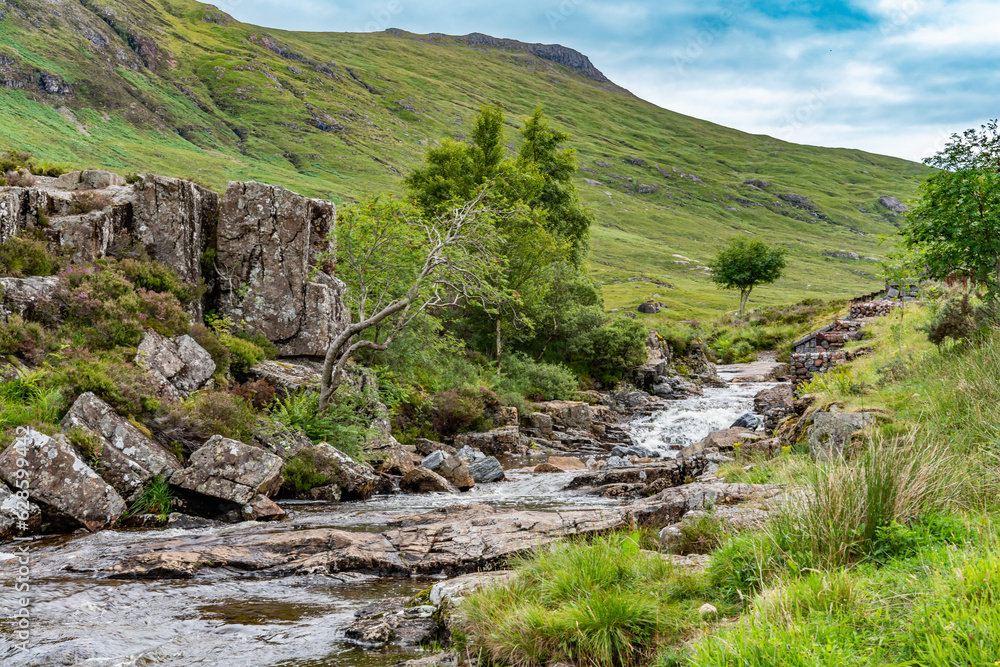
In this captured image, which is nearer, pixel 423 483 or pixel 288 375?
pixel 423 483

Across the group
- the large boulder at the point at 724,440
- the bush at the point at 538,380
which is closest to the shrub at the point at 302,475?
the large boulder at the point at 724,440

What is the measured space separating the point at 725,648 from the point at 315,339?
18736 millimetres

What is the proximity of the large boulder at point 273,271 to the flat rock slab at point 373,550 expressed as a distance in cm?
1118

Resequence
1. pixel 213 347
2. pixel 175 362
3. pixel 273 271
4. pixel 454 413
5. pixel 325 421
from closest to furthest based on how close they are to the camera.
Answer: pixel 175 362, pixel 325 421, pixel 213 347, pixel 273 271, pixel 454 413

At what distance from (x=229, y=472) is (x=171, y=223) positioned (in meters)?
9.93

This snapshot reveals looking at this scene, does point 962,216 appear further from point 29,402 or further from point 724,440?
point 29,402

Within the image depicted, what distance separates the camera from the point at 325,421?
57.6 feet

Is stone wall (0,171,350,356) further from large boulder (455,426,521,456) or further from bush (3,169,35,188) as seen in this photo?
large boulder (455,426,521,456)

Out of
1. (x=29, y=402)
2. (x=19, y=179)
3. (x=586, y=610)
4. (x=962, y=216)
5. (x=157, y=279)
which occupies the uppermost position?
(x=962, y=216)

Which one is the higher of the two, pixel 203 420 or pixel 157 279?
pixel 157 279

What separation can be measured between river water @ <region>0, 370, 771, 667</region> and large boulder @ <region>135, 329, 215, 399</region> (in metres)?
5.07

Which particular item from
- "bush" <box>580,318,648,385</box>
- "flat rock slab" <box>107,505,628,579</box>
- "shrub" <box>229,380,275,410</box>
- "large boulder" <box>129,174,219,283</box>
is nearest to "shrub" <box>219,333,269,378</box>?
"shrub" <box>229,380,275,410</box>

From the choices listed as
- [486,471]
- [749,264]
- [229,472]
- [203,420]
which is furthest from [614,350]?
[749,264]

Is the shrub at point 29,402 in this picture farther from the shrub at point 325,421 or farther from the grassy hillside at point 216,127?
the grassy hillside at point 216,127
